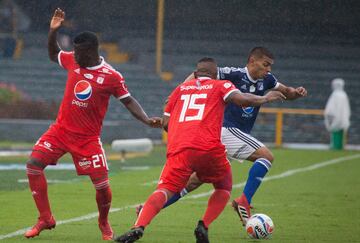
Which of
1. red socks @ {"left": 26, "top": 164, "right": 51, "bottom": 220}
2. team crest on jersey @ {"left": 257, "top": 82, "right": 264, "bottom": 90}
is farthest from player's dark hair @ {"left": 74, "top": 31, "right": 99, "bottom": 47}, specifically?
team crest on jersey @ {"left": 257, "top": 82, "right": 264, "bottom": 90}

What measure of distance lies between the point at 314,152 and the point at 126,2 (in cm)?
781

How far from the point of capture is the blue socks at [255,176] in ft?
38.1

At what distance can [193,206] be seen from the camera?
45.1 ft

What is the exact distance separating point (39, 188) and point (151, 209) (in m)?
1.71

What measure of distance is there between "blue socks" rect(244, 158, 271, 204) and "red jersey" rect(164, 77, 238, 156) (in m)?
2.42

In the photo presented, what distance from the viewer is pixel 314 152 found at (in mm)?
27672

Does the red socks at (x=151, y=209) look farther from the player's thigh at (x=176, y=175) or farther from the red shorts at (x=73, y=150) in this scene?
the red shorts at (x=73, y=150)

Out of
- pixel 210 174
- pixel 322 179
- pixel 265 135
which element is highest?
pixel 210 174

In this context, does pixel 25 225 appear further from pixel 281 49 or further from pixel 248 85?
pixel 281 49

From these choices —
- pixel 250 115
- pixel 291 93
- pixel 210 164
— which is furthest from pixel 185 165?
pixel 250 115

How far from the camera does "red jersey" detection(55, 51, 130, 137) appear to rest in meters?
10.0

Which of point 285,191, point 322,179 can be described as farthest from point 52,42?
point 322,179

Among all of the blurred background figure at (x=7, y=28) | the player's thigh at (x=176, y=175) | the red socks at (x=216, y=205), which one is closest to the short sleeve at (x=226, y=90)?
the player's thigh at (x=176, y=175)

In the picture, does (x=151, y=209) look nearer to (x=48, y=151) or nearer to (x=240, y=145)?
(x=48, y=151)
